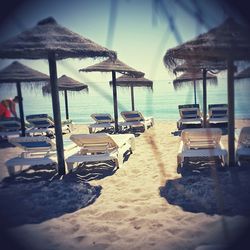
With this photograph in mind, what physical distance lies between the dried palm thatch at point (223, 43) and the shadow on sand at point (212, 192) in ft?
7.42

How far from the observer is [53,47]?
188 inches

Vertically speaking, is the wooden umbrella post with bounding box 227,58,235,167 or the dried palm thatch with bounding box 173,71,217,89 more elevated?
the dried palm thatch with bounding box 173,71,217,89

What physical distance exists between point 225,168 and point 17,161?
4392 millimetres

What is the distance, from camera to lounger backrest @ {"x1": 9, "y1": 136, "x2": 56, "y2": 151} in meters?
5.81

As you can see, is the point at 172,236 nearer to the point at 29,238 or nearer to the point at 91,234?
the point at 91,234

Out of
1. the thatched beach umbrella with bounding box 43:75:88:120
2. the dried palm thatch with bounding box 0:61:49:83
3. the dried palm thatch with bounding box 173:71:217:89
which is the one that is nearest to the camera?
the dried palm thatch with bounding box 0:61:49:83

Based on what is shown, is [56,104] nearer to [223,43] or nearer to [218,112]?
[223,43]

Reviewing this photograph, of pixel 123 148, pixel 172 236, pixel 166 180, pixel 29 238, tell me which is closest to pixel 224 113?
pixel 123 148

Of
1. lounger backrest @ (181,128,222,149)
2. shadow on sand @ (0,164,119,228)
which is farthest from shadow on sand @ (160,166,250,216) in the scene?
shadow on sand @ (0,164,119,228)

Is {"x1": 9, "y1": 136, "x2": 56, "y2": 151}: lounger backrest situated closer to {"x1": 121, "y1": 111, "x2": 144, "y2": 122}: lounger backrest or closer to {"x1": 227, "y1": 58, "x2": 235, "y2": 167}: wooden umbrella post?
{"x1": 227, "y1": 58, "x2": 235, "y2": 167}: wooden umbrella post

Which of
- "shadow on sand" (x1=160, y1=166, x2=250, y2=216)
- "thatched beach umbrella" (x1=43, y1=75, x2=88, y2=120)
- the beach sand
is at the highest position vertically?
"thatched beach umbrella" (x1=43, y1=75, x2=88, y2=120)

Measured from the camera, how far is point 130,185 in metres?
4.71

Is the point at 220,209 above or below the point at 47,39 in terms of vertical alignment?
below

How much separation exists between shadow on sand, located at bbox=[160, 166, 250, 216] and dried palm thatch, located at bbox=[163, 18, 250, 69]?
2262 millimetres
